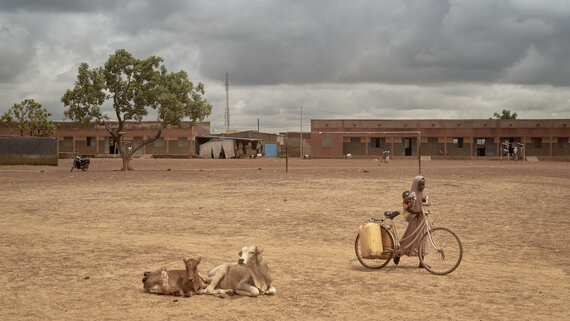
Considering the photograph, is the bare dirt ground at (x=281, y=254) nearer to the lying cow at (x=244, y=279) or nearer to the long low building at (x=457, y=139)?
the lying cow at (x=244, y=279)

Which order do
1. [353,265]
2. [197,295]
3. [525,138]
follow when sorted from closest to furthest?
[197,295] < [353,265] < [525,138]

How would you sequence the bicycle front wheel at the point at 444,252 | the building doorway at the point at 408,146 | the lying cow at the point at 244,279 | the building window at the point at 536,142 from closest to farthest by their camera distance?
the lying cow at the point at 244,279 → the bicycle front wheel at the point at 444,252 → the building window at the point at 536,142 → the building doorway at the point at 408,146

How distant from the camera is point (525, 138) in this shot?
77.5 meters

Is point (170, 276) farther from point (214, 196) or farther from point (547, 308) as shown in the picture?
point (214, 196)

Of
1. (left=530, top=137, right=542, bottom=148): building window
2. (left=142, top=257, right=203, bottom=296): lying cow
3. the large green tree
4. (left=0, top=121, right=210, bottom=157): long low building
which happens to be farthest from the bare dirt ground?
(left=530, top=137, right=542, bottom=148): building window

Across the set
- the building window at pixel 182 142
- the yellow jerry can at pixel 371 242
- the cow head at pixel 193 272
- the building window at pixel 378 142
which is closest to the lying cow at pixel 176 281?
the cow head at pixel 193 272

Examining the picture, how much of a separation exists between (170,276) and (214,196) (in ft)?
44.7

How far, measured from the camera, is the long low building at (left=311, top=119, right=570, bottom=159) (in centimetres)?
7756

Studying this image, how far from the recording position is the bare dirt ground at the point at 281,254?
669cm

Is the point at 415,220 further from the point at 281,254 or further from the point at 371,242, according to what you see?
the point at 281,254

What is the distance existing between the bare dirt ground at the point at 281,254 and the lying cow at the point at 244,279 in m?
0.18

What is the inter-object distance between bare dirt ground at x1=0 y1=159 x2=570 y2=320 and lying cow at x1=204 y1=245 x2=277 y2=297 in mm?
182

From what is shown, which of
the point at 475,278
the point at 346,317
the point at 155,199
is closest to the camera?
the point at 346,317

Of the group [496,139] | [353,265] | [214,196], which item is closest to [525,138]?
[496,139]
